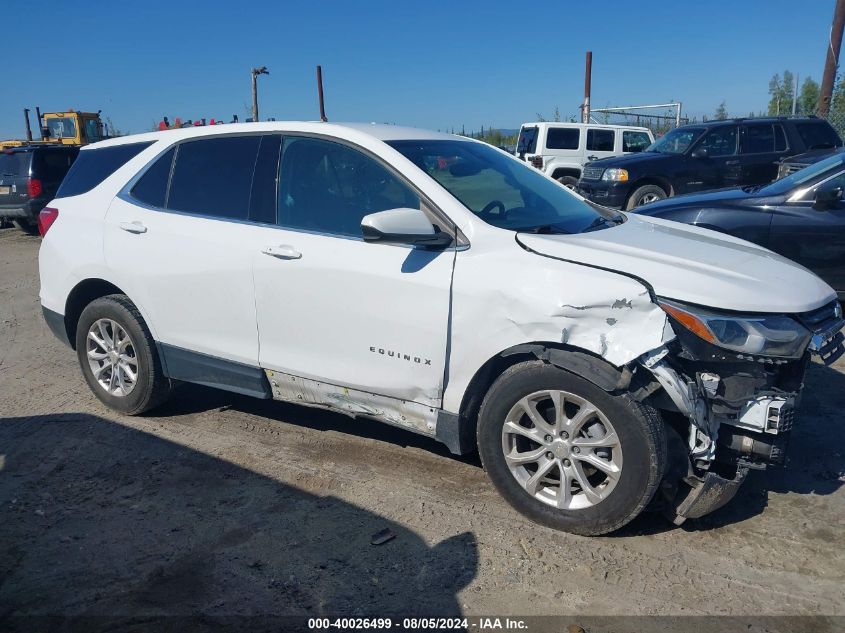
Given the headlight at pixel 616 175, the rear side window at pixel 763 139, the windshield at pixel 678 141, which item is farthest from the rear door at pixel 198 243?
the rear side window at pixel 763 139

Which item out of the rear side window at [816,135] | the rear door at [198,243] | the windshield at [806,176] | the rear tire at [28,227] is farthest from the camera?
the rear tire at [28,227]

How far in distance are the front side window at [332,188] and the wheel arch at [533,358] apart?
35.6 inches

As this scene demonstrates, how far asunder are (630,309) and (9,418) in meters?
4.16

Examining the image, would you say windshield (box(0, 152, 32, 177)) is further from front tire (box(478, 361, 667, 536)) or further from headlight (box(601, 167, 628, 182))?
front tire (box(478, 361, 667, 536))

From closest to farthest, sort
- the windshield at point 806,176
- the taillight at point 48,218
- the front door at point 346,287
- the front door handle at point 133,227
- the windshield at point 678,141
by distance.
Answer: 1. the front door at point 346,287
2. the front door handle at point 133,227
3. the taillight at point 48,218
4. the windshield at point 806,176
5. the windshield at point 678,141

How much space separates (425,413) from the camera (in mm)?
3480

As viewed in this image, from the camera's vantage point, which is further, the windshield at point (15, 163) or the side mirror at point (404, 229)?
the windshield at point (15, 163)

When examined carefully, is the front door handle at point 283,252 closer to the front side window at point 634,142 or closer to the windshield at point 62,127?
the front side window at point 634,142

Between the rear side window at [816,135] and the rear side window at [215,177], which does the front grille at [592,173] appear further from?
the rear side window at [215,177]

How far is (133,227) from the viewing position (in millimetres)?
4320

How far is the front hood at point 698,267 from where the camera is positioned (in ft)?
9.63

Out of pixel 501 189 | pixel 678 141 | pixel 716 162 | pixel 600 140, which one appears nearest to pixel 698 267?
pixel 501 189

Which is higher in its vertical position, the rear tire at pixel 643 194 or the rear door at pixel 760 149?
the rear door at pixel 760 149

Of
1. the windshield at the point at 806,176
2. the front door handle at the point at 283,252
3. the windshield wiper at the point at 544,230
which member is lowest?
the front door handle at the point at 283,252
